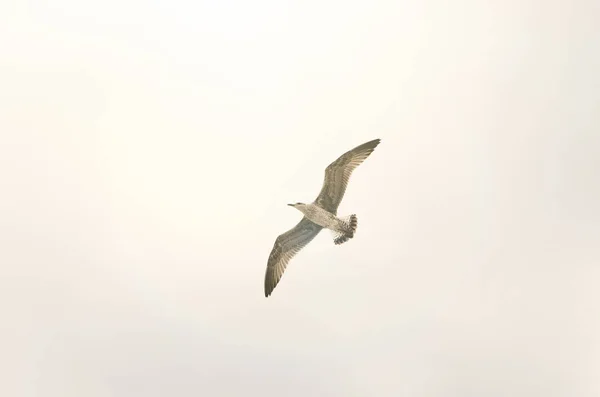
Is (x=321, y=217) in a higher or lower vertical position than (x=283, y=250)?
higher

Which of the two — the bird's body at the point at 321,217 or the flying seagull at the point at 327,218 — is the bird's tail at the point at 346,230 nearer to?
the flying seagull at the point at 327,218

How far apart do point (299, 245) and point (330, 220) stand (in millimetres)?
2928

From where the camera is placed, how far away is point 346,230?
3052cm

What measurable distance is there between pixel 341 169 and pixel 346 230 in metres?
3.39

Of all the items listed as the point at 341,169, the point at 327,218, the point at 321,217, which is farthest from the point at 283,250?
the point at 341,169

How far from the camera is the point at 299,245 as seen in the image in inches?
1267

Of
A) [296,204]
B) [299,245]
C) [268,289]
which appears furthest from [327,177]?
[268,289]

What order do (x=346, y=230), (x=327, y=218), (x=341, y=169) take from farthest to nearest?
(x=346, y=230)
(x=327, y=218)
(x=341, y=169)

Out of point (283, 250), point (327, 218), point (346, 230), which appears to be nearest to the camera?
point (327, 218)

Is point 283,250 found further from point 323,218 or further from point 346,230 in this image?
point 346,230

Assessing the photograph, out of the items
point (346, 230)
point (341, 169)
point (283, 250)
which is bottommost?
point (346, 230)

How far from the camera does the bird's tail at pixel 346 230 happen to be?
30383 millimetres

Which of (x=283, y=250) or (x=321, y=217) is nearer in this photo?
(x=321, y=217)

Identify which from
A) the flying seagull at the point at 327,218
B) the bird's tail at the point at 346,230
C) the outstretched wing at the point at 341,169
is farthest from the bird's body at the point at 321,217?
the outstretched wing at the point at 341,169
